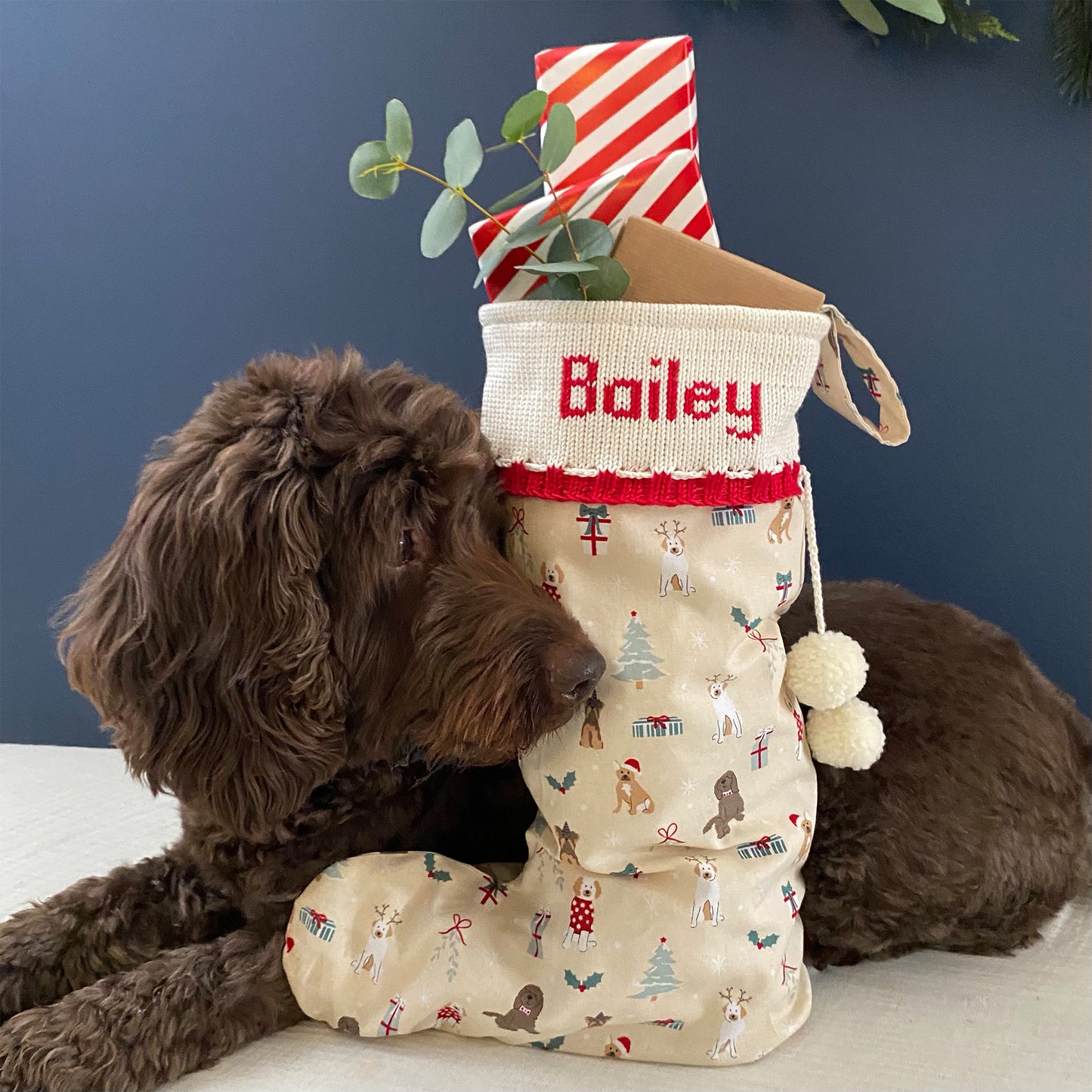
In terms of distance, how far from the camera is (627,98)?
4.26 feet

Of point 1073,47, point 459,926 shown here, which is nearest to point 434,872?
point 459,926

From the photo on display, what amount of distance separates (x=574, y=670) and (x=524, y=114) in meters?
0.61

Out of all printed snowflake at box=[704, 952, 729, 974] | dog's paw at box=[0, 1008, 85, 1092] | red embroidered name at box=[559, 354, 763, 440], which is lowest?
dog's paw at box=[0, 1008, 85, 1092]

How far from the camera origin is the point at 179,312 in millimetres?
2086

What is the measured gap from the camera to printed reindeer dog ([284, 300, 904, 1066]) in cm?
113

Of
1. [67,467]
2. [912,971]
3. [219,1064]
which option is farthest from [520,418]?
[67,467]

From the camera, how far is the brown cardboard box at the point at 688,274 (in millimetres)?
1154

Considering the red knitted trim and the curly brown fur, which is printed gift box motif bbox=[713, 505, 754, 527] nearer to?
the red knitted trim

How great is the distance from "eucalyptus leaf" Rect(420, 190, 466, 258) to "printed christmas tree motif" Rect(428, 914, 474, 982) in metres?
0.78

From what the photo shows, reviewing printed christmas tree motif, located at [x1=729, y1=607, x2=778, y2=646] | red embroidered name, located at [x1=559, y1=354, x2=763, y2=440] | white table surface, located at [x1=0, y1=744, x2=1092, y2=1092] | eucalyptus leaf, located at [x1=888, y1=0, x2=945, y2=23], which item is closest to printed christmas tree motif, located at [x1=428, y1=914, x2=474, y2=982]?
white table surface, located at [x1=0, y1=744, x2=1092, y2=1092]

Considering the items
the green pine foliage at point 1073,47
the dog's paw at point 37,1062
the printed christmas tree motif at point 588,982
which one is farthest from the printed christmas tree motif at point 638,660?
the green pine foliage at point 1073,47

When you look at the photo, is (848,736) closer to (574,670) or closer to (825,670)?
(825,670)

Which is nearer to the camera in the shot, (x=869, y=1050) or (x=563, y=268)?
(x=563, y=268)

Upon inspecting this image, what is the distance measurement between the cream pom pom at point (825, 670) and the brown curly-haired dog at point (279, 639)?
310 millimetres
